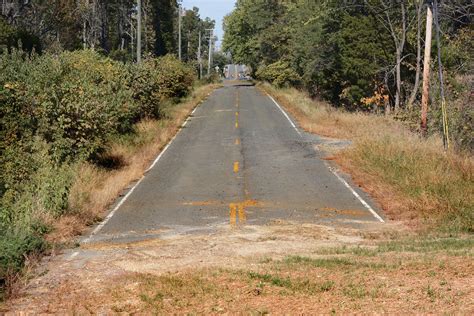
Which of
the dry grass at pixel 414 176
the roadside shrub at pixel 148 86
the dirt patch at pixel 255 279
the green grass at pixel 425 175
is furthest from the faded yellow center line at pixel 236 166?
the roadside shrub at pixel 148 86

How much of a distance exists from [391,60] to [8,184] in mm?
31764

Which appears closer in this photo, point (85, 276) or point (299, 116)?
point (85, 276)

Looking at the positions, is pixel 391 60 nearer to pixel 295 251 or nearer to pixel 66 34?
pixel 295 251

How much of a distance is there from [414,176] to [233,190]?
513 cm

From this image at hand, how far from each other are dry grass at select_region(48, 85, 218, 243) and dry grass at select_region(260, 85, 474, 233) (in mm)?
7339

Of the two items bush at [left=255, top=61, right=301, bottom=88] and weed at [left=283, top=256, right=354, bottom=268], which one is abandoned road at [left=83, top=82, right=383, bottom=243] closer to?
weed at [left=283, top=256, right=354, bottom=268]

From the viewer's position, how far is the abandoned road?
487 inches

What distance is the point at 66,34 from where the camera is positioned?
64.6m

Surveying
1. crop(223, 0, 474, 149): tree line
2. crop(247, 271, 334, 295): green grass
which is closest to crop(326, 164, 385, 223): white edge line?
crop(223, 0, 474, 149): tree line

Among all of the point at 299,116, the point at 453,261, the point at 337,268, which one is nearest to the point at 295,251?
the point at 337,268

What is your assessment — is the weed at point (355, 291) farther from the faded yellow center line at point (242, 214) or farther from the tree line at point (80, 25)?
the tree line at point (80, 25)

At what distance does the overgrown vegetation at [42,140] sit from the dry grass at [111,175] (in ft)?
0.63

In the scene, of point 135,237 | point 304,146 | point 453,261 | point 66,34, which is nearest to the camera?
point 453,261

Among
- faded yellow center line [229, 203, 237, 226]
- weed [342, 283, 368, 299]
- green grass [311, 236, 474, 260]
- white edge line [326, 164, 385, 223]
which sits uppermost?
weed [342, 283, 368, 299]
